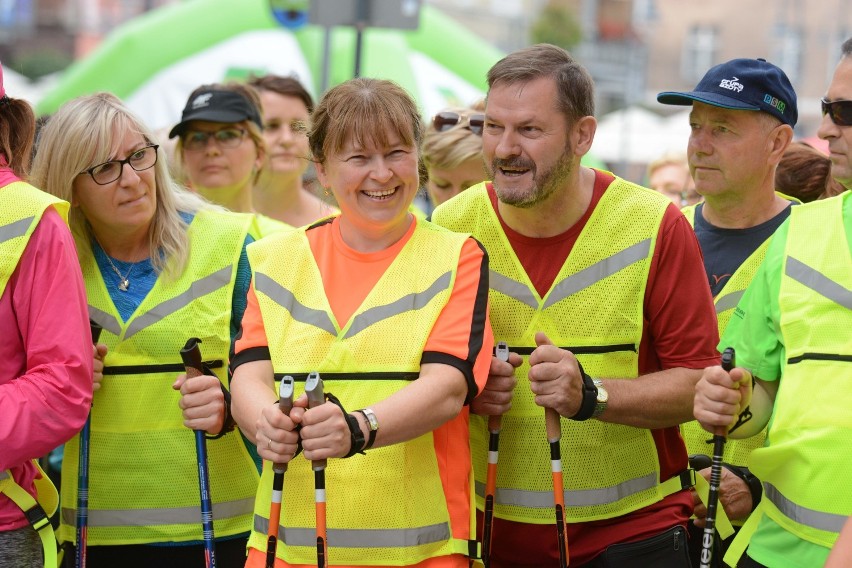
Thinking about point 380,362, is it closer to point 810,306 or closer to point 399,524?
point 399,524

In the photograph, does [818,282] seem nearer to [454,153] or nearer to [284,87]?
[454,153]

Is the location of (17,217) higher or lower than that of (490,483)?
higher

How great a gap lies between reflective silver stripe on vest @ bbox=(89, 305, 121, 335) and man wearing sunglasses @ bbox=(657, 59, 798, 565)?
90.8 inches

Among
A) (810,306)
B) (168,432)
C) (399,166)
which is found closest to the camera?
(810,306)

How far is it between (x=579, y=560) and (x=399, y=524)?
2.58 ft

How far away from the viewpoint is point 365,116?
414 centimetres

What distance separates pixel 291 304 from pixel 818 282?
1.61 metres

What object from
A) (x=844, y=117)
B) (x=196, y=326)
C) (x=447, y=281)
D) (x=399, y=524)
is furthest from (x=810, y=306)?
(x=196, y=326)

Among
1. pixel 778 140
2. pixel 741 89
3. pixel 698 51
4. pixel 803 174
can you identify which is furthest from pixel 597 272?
pixel 698 51

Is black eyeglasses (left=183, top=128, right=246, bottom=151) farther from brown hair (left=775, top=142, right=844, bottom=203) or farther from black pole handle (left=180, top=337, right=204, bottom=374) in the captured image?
brown hair (left=775, top=142, right=844, bottom=203)

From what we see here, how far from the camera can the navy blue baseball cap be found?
5.29 metres

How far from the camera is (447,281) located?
13.5 ft

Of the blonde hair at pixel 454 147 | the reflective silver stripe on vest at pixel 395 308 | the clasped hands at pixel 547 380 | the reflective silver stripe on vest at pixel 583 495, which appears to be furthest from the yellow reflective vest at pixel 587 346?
the blonde hair at pixel 454 147

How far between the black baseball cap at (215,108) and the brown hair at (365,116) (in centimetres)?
232
